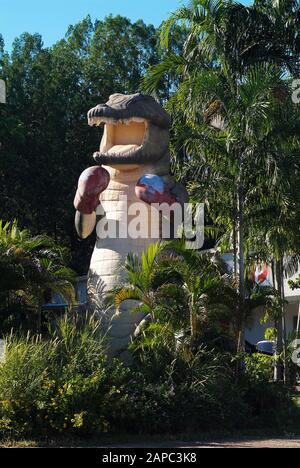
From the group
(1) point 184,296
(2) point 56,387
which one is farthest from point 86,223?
(2) point 56,387

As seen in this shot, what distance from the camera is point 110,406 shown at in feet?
34.6

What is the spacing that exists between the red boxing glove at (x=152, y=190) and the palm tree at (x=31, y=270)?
1.89 m

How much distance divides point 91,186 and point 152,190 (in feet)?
3.65

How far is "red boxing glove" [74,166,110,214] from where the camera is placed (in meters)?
14.5

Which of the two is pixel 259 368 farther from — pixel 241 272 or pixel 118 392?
pixel 118 392

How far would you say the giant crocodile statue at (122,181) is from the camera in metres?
14.3

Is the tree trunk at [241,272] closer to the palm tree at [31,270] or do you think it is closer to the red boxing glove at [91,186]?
the red boxing glove at [91,186]

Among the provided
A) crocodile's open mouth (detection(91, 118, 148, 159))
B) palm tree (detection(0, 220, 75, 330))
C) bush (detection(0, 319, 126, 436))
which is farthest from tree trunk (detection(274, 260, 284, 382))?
bush (detection(0, 319, 126, 436))

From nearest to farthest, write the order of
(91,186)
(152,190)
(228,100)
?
(228,100), (152,190), (91,186)

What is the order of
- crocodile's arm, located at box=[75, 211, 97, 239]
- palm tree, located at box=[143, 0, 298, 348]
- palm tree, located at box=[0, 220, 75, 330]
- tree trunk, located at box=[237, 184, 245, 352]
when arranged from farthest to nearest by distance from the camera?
crocodile's arm, located at box=[75, 211, 97, 239] < palm tree, located at box=[0, 220, 75, 330] < palm tree, located at box=[143, 0, 298, 348] < tree trunk, located at box=[237, 184, 245, 352]

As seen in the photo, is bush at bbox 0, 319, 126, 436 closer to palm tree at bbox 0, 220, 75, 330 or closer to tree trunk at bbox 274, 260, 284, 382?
palm tree at bbox 0, 220, 75, 330

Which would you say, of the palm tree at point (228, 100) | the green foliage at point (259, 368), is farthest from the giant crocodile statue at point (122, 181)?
the green foliage at point (259, 368)

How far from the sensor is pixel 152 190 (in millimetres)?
14273

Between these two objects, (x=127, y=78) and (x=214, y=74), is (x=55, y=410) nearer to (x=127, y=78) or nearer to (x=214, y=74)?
(x=214, y=74)
